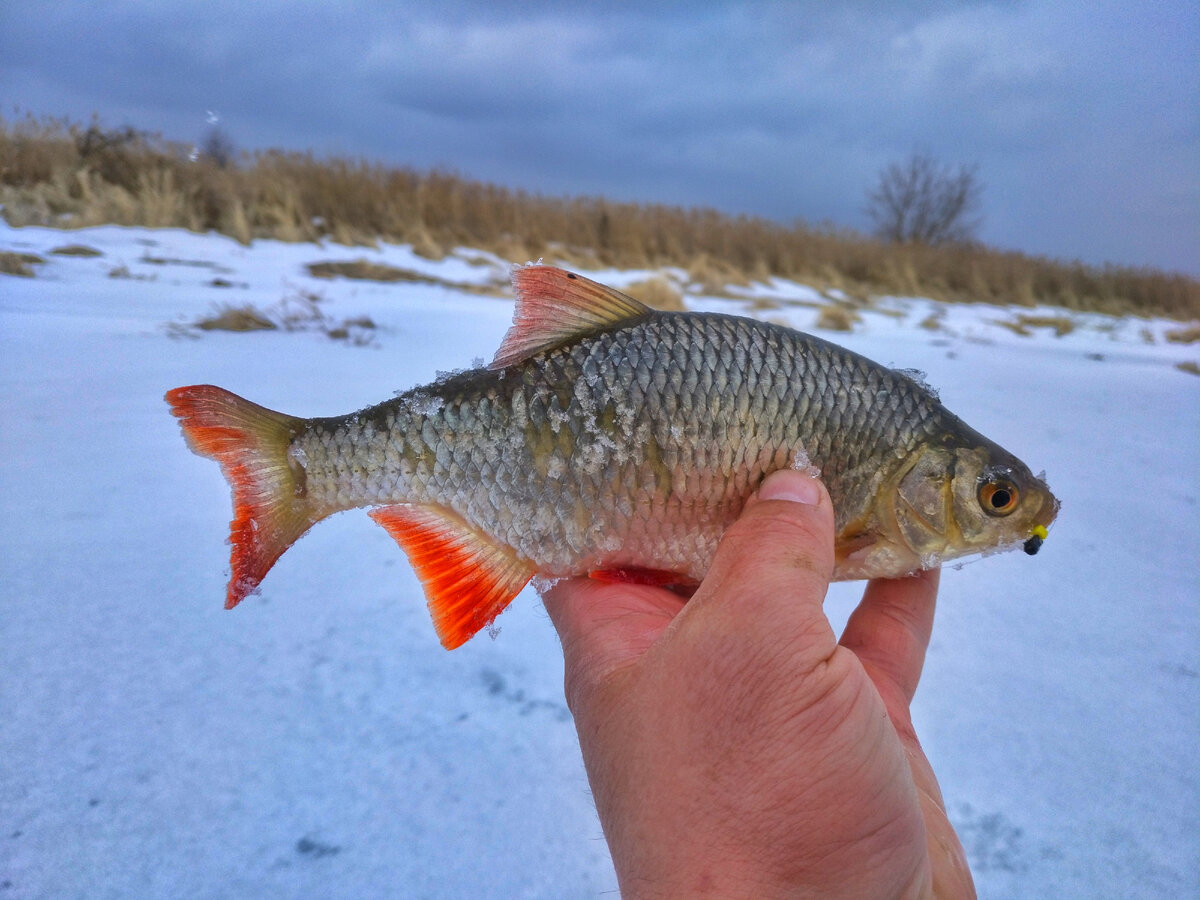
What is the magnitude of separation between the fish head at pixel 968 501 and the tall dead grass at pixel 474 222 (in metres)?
8.37

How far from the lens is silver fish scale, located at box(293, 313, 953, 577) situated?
1477mm

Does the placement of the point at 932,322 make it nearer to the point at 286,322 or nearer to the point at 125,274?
the point at 286,322

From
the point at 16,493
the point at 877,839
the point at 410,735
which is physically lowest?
the point at 410,735

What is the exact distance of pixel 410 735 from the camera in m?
1.79

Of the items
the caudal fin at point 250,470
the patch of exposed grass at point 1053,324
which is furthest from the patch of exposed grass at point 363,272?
the patch of exposed grass at point 1053,324

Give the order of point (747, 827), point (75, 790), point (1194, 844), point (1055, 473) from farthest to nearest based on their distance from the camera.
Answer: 1. point (1055, 473)
2. point (1194, 844)
3. point (75, 790)
4. point (747, 827)

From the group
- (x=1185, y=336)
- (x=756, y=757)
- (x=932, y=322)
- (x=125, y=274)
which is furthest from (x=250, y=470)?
A: (x=1185, y=336)

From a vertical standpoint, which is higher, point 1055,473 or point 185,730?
point 1055,473

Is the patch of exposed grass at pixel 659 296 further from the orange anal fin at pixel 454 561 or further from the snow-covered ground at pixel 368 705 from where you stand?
the orange anal fin at pixel 454 561

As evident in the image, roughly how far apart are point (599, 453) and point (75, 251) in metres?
8.05

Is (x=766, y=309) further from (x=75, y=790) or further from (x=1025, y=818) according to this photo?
(x=75, y=790)

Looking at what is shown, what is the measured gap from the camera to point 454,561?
1.56 m

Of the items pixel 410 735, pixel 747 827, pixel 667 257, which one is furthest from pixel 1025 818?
pixel 667 257

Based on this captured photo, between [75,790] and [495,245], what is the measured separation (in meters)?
11.6
